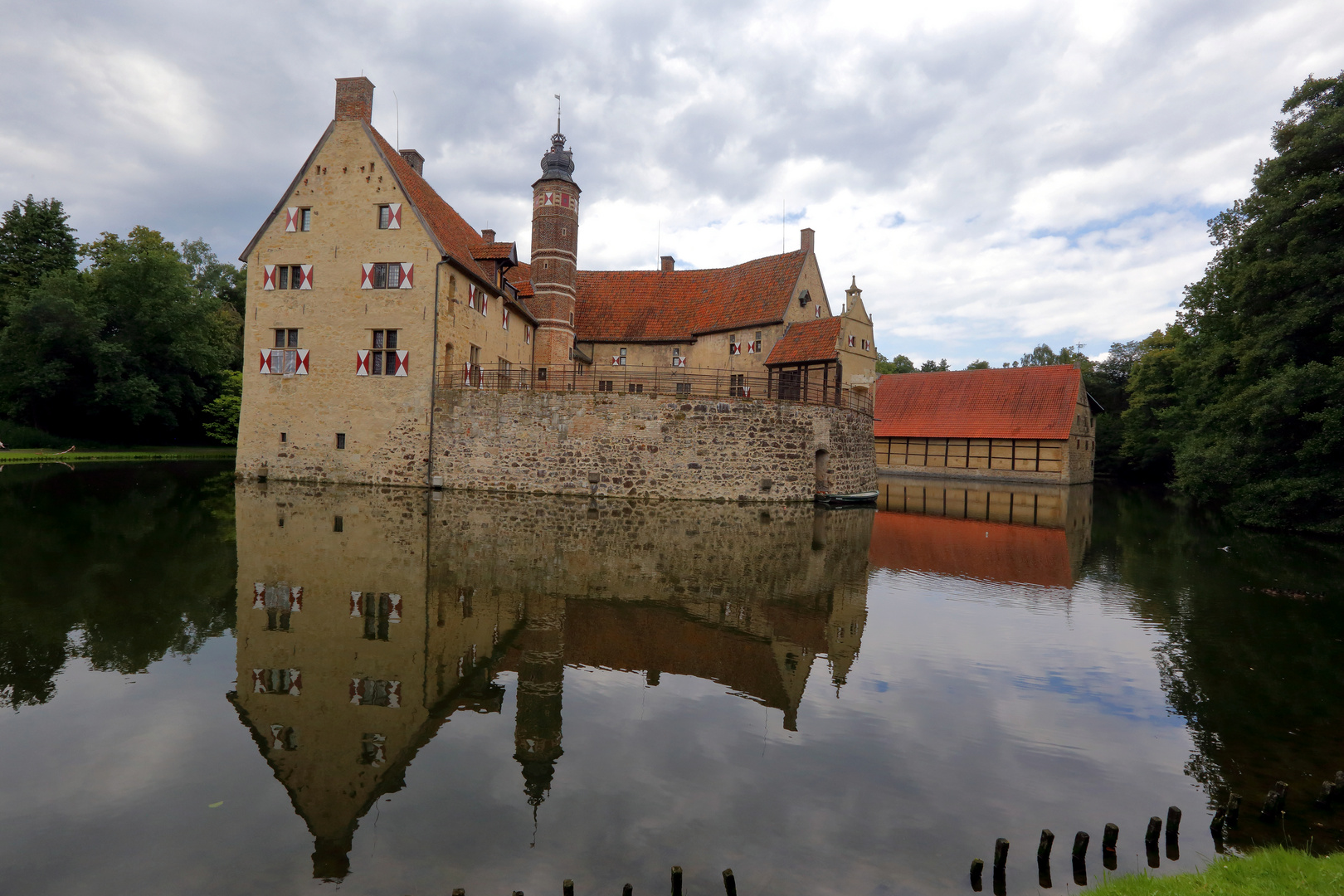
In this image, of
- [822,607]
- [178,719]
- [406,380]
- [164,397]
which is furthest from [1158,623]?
[164,397]

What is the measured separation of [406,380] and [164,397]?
2550 centimetres

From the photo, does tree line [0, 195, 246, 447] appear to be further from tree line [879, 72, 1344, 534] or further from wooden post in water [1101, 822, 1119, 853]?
tree line [879, 72, 1344, 534]

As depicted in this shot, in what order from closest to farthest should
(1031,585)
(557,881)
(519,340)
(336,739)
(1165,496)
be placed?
(557,881) < (336,739) < (1031,585) < (519,340) < (1165,496)

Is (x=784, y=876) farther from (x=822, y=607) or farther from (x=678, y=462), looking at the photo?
(x=678, y=462)

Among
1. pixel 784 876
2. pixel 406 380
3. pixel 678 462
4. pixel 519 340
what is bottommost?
pixel 784 876

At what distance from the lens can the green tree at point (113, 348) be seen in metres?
36.0

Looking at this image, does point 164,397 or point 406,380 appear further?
point 164,397

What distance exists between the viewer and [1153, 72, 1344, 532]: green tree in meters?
18.4

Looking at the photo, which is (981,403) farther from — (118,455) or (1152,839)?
(118,455)

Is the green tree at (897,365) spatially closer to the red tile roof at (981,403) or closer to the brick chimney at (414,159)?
the red tile roof at (981,403)

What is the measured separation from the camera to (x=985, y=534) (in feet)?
63.0

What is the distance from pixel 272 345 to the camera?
80.7ft

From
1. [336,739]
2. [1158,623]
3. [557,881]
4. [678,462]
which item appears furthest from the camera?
[678,462]

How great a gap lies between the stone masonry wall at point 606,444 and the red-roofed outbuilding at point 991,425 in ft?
73.0
